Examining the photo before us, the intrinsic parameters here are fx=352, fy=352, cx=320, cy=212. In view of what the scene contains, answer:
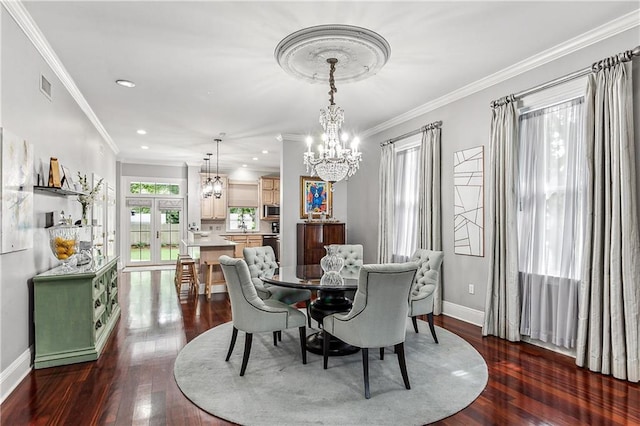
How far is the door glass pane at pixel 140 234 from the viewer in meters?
9.12

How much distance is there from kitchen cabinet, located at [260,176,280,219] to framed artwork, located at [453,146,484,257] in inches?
258

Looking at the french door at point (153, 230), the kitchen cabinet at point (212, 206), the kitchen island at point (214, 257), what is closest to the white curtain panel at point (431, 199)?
the kitchen island at point (214, 257)

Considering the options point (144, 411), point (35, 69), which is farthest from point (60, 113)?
point (144, 411)

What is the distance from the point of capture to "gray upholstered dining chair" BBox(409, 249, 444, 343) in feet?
11.5

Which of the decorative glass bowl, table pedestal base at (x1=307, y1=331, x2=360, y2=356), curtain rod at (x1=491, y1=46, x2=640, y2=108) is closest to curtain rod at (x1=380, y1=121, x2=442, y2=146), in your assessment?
curtain rod at (x1=491, y1=46, x2=640, y2=108)

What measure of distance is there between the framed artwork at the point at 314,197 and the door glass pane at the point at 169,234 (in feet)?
15.1

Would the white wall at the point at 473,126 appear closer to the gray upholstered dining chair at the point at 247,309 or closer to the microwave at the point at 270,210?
the gray upholstered dining chair at the point at 247,309

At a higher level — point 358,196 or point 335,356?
point 358,196

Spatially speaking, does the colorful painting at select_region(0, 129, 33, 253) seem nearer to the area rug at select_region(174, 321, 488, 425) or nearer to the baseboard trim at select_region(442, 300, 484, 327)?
the area rug at select_region(174, 321, 488, 425)

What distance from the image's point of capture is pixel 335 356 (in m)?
3.29

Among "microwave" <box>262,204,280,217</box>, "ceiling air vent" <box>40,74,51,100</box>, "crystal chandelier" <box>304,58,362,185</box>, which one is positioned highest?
"ceiling air vent" <box>40,74,51,100</box>

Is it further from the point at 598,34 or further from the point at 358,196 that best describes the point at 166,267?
the point at 598,34

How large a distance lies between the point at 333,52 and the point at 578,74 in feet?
7.23

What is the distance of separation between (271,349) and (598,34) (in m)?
4.06
